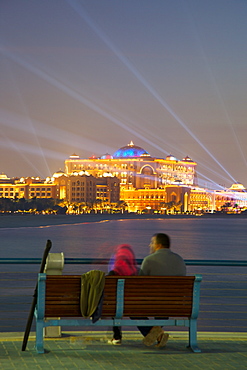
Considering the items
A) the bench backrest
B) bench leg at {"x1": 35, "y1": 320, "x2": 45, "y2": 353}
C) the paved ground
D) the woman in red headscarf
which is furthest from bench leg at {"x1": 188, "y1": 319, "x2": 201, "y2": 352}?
bench leg at {"x1": 35, "y1": 320, "x2": 45, "y2": 353}

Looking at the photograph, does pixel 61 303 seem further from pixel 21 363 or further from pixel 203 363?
pixel 203 363

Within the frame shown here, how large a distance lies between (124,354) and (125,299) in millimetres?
642

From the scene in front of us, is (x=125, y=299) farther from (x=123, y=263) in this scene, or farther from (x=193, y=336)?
(x=193, y=336)

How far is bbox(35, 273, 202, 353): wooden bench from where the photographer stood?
8.24 metres

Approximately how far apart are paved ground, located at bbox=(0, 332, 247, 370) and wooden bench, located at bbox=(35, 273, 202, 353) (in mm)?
345

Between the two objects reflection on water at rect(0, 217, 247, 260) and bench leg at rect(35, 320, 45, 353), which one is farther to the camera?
reflection on water at rect(0, 217, 247, 260)

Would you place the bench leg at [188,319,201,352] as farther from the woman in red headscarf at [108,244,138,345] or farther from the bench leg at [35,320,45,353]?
the bench leg at [35,320,45,353]

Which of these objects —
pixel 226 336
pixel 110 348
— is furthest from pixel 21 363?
pixel 226 336

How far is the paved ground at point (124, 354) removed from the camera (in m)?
7.82

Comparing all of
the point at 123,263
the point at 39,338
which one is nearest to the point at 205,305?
the point at 123,263

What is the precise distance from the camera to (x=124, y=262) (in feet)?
28.8

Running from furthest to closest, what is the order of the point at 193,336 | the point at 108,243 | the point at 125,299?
the point at 108,243 < the point at 193,336 < the point at 125,299

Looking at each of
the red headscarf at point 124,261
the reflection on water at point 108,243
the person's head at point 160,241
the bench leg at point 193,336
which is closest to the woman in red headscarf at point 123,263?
the red headscarf at point 124,261

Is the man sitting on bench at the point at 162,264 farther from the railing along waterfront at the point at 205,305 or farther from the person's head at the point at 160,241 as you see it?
the railing along waterfront at the point at 205,305
